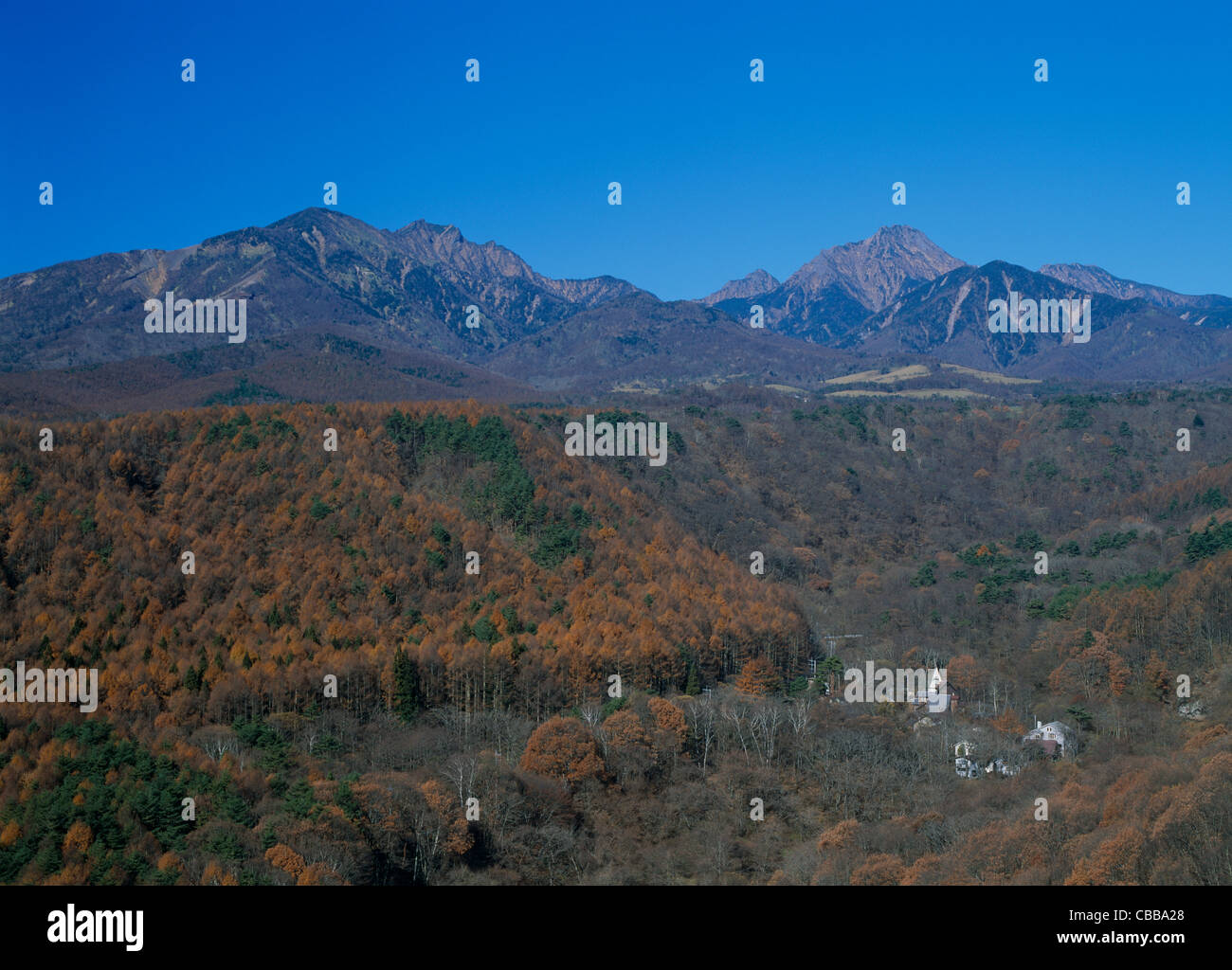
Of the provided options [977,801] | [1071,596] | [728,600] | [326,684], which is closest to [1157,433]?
[1071,596]

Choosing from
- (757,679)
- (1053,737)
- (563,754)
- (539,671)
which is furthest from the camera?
(757,679)

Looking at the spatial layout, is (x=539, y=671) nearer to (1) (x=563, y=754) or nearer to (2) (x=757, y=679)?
(1) (x=563, y=754)

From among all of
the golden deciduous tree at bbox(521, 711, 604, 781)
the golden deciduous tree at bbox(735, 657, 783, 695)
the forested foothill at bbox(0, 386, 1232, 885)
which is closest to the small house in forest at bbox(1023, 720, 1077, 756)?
the forested foothill at bbox(0, 386, 1232, 885)

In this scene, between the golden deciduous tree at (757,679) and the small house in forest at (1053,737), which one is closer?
the small house in forest at (1053,737)

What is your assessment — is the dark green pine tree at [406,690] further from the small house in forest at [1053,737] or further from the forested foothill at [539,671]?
the small house in forest at [1053,737]

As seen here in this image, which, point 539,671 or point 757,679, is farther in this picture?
point 757,679

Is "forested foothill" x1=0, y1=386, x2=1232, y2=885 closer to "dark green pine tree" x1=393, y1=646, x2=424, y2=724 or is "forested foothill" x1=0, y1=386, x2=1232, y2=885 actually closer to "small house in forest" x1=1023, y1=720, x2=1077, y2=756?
"dark green pine tree" x1=393, y1=646, x2=424, y2=724

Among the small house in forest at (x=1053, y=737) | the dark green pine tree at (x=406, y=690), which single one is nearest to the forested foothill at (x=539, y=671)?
the dark green pine tree at (x=406, y=690)

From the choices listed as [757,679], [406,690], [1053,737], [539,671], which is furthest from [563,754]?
[1053,737]

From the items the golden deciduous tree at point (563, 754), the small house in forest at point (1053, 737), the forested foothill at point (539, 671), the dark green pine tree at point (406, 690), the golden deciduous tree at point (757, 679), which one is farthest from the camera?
the golden deciduous tree at point (757, 679)
